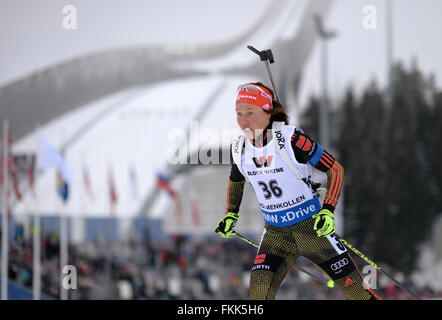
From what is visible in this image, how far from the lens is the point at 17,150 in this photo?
43.1 meters

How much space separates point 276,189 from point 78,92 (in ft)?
149

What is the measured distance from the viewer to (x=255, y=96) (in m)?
4.04

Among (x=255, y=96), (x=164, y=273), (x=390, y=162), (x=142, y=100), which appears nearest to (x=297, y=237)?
(x=255, y=96)

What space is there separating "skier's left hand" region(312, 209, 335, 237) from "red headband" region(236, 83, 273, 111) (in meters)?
0.81

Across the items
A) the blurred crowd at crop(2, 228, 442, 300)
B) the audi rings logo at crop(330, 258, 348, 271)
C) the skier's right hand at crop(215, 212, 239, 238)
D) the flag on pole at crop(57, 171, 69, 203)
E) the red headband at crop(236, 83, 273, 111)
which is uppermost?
the red headband at crop(236, 83, 273, 111)

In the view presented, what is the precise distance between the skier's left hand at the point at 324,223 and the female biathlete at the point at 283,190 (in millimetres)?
33

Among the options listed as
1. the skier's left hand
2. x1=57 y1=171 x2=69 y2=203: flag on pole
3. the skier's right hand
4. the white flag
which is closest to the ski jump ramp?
x1=57 y1=171 x2=69 y2=203: flag on pole

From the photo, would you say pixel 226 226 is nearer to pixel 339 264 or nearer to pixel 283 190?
pixel 283 190

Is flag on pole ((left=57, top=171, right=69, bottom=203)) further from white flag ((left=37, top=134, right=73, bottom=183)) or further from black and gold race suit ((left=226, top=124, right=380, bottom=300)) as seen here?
black and gold race suit ((left=226, top=124, right=380, bottom=300))

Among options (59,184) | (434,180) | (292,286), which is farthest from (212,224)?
(59,184)

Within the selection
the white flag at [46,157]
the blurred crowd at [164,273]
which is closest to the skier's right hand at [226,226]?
the blurred crowd at [164,273]

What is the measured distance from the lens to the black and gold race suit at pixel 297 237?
3.94m

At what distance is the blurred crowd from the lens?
46.0 feet

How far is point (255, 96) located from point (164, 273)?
60.9ft
